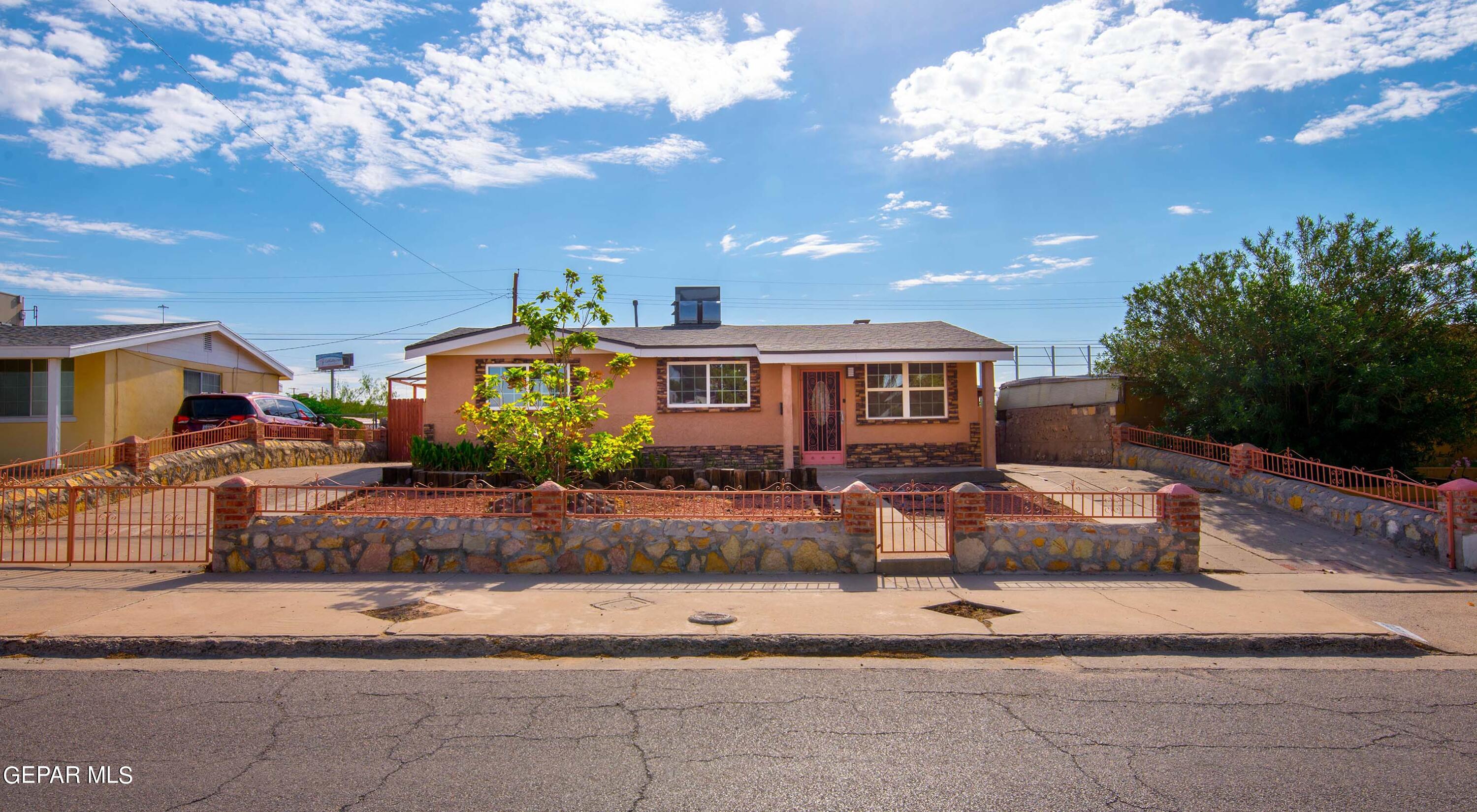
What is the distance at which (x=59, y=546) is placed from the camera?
10.2 metres

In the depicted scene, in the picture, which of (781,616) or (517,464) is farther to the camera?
(517,464)

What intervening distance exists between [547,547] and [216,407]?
13.8 m

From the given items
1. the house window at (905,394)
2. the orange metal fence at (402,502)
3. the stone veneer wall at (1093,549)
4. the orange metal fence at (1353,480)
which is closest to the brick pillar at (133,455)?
the orange metal fence at (402,502)

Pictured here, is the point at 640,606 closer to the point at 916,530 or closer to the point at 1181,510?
the point at 916,530

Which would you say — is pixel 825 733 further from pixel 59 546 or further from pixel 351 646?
pixel 59 546

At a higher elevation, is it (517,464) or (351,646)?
(517,464)

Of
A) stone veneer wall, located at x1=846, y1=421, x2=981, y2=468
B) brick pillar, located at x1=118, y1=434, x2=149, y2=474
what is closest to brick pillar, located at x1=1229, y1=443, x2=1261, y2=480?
stone veneer wall, located at x1=846, y1=421, x2=981, y2=468

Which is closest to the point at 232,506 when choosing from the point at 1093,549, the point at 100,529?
the point at 100,529

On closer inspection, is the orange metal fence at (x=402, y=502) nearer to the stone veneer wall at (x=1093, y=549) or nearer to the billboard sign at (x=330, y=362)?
the stone veneer wall at (x=1093, y=549)

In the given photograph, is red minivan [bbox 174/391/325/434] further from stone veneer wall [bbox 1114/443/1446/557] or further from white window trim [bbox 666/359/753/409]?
stone veneer wall [bbox 1114/443/1446/557]

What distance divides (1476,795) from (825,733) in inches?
120

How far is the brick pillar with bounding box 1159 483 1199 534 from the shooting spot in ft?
29.0

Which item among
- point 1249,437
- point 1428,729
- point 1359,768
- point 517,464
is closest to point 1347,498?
point 1249,437

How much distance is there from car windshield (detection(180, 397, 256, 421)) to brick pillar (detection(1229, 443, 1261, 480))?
802 inches
